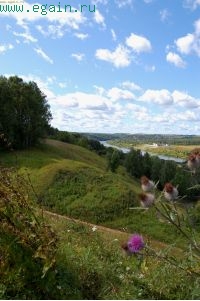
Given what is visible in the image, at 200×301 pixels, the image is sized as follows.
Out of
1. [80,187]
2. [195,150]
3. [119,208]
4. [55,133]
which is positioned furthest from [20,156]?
[195,150]

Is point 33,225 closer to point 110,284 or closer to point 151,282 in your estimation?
point 110,284

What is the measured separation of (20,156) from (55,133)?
55599mm

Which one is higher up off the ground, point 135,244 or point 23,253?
point 135,244

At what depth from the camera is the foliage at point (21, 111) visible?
66188mm

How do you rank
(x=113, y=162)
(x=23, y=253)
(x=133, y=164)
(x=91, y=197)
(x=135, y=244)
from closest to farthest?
(x=135, y=244) < (x=23, y=253) < (x=91, y=197) < (x=113, y=162) < (x=133, y=164)

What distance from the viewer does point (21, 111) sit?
6919 cm

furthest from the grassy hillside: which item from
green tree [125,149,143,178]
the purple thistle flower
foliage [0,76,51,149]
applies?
green tree [125,149,143,178]

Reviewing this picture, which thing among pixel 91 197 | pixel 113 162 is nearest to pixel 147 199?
pixel 91 197

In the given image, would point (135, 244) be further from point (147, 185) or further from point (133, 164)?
point (133, 164)

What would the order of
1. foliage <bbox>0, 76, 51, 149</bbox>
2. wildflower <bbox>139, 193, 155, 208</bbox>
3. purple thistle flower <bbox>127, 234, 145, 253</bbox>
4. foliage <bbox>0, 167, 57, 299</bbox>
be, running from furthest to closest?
foliage <bbox>0, 76, 51, 149</bbox> < foliage <bbox>0, 167, 57, 299</bbox> < purple thistle flower <bbox>127, 234, 145, 253</bbox> < wildflower <bbox>139, 193, 155, 208</bbox>

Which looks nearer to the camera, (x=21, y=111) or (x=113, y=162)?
(x=21, y=111)

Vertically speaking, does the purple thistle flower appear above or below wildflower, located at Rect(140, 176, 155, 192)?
below

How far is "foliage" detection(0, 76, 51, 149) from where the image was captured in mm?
66188

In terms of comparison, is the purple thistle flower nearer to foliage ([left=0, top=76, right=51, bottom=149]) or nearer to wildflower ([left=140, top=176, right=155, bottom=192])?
wildflower ([left=140, top=176, right=155, bottom=192])
